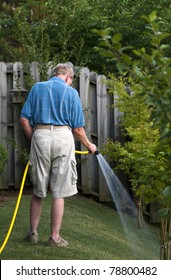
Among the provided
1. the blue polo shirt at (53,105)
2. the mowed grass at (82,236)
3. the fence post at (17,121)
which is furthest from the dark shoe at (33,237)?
the fence post at (17,121)

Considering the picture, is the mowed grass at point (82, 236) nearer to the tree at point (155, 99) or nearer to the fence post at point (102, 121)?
the fence post at point (102, 121)

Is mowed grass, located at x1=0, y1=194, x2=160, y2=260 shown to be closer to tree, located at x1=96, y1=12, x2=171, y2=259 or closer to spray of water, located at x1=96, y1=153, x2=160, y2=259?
spray of water, located at x1=96, y1=153, x2=160, y2=259

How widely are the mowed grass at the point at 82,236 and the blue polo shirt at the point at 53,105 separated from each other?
1.12 metres

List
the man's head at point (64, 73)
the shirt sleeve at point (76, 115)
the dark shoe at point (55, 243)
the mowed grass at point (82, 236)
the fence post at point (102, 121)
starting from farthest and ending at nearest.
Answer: the fence post at point (102, 121), the man's head at point (64, 73), the shirt sleeve at point (76, 115), the dark shoe at point (55, 243), the mowed grass at point (82, 236)

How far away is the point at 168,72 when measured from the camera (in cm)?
327

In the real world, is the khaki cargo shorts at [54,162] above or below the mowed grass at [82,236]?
above

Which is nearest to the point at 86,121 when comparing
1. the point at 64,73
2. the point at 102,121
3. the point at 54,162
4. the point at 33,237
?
the point at 102,121

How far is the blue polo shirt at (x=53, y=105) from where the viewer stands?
617 centimetres

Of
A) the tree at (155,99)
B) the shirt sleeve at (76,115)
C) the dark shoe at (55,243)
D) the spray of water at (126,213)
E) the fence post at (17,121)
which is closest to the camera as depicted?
the tree at (155,99)

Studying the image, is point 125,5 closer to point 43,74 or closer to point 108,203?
point 43,74

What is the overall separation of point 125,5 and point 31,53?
2.81m

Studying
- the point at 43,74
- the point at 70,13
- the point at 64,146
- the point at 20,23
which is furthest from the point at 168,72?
the point at 70,13

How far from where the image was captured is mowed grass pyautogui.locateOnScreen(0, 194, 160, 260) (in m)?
5.91

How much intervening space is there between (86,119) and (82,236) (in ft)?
10.2
